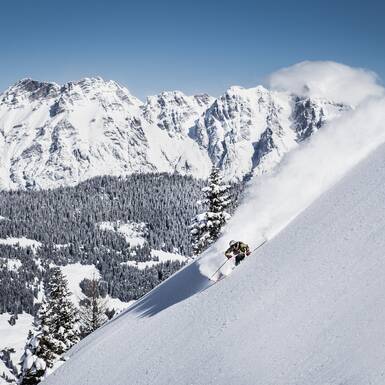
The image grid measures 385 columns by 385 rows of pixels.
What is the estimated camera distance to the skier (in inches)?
521

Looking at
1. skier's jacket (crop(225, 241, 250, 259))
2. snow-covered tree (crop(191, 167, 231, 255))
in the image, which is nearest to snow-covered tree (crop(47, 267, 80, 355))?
snow-covered tree (crop(191, 167, 231, 255))

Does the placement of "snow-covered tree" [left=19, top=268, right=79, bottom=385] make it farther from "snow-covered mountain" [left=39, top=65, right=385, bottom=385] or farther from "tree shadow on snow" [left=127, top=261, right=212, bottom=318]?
"snow-covered mountain" [left=39, top=65, right=385, bottom=385]

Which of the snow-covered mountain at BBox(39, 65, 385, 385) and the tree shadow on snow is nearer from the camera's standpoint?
the snow-covered mountain at BBox(39, 65, 385, 385)

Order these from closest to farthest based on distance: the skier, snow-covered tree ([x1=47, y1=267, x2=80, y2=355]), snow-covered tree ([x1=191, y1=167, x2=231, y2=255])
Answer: the skier → snow-covered tree ([x1=47, y1=267, x2=80, y2=355]) → snow-covered tree ([x1=191, y1=167, x2=231, y2=255])

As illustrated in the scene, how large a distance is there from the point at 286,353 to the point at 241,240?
6.77m

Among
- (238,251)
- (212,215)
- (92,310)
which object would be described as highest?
(92,310)

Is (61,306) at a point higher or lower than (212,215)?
higher

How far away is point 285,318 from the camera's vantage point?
27.6 feet

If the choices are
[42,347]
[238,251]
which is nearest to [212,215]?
[42,347]

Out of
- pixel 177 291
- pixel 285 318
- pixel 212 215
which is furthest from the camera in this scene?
pixel 212 215

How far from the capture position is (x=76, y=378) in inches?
492

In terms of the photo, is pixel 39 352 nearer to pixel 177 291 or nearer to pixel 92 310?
pixel 92 310

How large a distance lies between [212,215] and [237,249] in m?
24.7

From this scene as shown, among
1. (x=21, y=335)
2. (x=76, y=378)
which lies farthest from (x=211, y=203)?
(x=21, y=335)
